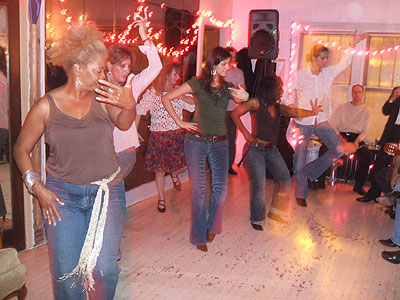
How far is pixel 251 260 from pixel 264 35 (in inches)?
113

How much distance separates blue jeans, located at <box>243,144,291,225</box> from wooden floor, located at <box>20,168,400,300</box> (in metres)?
0.24

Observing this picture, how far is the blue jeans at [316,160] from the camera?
17.1 ft

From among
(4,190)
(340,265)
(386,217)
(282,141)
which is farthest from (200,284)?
(282,141)

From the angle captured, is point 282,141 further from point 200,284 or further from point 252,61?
point 200,284

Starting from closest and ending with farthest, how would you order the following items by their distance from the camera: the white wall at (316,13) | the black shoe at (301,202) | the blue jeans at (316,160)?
1. the blue jeans at (316,160)
2. the black shoe at (301,202)
3. the white wall at (316,13)

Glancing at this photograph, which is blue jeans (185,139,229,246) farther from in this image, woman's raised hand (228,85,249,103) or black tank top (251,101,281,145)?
black tank top (251,101,281,145)

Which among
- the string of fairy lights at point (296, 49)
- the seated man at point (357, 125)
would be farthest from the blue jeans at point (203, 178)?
the string of fairy lights at point (296, 49)

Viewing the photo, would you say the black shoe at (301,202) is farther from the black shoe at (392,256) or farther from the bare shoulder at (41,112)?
the bare shoulder at (41,112)

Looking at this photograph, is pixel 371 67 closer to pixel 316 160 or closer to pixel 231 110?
pixel 231 110

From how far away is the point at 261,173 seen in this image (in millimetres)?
4348

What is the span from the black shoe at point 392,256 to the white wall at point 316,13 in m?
4.24

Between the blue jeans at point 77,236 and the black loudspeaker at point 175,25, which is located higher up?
the black loudspeaker at point 175,25

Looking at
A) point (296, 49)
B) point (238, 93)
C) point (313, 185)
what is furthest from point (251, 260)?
point (296, 49)

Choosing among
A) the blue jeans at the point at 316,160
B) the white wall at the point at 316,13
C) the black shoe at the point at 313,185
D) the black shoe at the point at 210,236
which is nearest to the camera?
the black shoe at the point at 210,236
